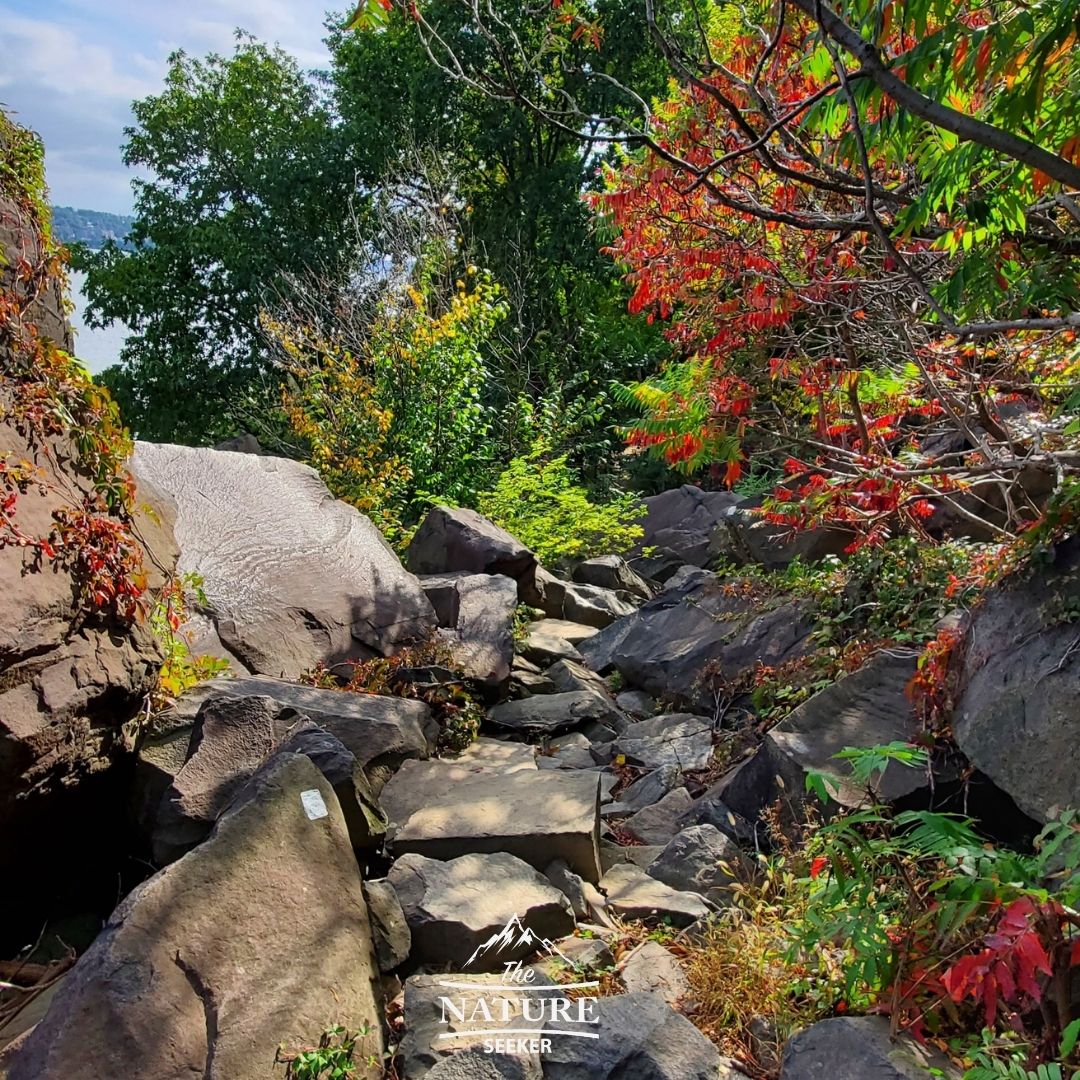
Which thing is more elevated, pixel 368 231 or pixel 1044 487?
pixel 368 231

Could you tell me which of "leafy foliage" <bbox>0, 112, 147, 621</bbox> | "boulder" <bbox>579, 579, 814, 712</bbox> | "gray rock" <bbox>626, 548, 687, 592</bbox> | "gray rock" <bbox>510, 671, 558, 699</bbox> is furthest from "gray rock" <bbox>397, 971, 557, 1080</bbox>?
"gray rock" <bbox>626, 548, 687, 592</bbox>

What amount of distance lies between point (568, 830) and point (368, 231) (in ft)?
53.0

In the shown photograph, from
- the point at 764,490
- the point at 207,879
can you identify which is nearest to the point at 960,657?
the point at 207,879

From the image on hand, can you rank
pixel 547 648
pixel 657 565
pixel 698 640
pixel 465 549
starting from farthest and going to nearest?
pixel 657 565 → pixel 465 549 → pixel 547 648 → pixel 698 640

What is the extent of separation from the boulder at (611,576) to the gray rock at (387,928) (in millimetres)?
7709

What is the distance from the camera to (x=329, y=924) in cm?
319

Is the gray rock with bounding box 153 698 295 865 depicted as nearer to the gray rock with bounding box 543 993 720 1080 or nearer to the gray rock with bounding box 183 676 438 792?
the gray rock with bounding box 183 676 438 792

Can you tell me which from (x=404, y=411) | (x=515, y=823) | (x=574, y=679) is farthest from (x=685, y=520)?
(x=515, y=823)

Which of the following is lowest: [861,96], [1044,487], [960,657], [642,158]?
[960,657]

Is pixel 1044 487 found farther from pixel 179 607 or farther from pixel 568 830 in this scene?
pixel 179 607

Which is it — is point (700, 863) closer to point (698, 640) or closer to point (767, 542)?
point (698, 640)

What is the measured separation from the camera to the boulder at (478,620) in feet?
22.4

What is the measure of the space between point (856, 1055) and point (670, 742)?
3782 millimetres

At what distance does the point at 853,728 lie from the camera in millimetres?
4730
